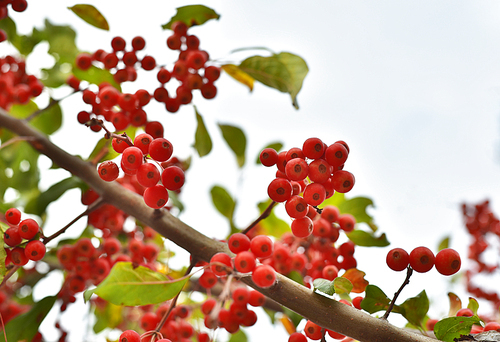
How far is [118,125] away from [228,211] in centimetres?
92

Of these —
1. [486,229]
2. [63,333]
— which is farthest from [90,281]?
[486,229]

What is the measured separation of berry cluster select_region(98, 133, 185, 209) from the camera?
978mm

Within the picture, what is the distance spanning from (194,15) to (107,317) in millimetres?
1912

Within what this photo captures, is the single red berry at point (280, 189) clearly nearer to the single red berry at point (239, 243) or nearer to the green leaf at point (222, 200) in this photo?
the single red berry at point (239, 243)

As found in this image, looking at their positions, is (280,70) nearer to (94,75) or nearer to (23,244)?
(94,75)

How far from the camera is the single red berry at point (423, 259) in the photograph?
991 millimetres

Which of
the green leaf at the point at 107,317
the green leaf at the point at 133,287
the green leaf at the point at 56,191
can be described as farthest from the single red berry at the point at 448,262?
the green leaf at the point at 107,317

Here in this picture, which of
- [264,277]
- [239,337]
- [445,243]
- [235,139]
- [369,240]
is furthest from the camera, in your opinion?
[445,243]

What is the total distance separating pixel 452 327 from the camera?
102cm

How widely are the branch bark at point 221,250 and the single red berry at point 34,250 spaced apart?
0.97 feet

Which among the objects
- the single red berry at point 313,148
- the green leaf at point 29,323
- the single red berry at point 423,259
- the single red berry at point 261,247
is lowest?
the green leaf at point 29,323

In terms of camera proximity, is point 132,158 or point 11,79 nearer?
point 132,158

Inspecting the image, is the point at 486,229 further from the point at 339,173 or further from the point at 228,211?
the point at 339,173

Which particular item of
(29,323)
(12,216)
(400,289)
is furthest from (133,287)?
(29,323)
